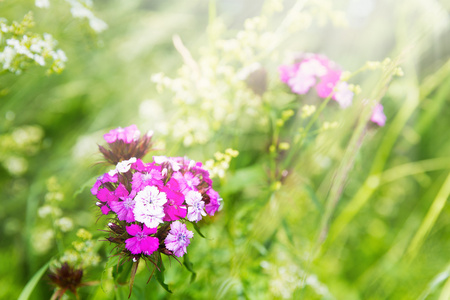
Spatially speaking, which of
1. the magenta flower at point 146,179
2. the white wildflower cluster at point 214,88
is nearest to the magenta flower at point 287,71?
the white wildflower cluster at point 214,88

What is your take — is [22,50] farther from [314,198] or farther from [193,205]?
[314,198]

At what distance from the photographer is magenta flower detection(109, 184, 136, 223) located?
876 mm

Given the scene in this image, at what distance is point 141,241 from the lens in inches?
34.3

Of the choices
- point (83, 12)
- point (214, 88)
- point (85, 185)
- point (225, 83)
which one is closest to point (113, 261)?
point (85, 185)

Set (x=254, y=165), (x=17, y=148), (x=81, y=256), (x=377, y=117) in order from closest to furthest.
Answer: (x=81, y=256) < (x=377, y=117) < (x=254, y=165) < (x=17, y=148)

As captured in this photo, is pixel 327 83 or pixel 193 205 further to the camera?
pixel 327 83

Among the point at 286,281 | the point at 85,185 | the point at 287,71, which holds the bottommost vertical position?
the point at 286,281

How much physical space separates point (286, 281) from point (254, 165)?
0.58 m

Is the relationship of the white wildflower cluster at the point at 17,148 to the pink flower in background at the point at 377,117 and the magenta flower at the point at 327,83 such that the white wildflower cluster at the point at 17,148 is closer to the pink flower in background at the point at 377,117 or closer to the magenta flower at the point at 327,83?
the magenta flower at the point at 327,83

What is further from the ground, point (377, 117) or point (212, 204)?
point (377, 117)

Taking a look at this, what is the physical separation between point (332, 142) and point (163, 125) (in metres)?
0.66

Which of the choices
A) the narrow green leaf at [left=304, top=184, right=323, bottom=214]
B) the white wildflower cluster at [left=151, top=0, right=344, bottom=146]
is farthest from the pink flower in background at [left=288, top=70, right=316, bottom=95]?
the narrow green leaf at [left=304, top=184, right=323, bottom=214]

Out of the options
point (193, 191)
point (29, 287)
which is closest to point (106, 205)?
point (193, 191)

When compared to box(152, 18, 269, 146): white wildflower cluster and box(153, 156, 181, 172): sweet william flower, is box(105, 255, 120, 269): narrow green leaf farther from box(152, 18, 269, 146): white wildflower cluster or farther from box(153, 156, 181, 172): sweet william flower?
box(152, 18, 269, 146): white wildflower cluster
